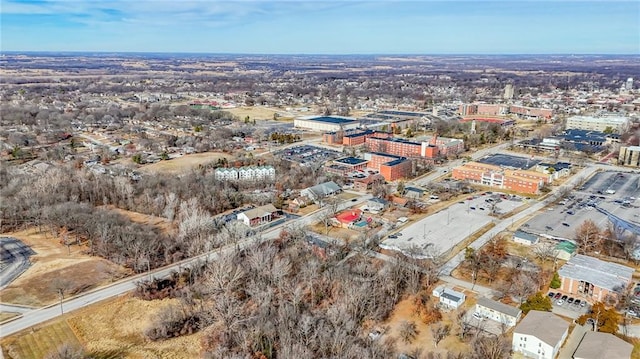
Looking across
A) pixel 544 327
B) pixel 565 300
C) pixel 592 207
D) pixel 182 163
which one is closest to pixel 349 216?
pixel 565 300

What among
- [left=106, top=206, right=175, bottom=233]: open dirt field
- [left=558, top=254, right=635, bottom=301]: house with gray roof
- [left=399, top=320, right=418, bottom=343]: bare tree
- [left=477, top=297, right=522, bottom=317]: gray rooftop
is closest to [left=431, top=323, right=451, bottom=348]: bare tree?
[left=399, top=320, right=418, bottom=343]: bare tree

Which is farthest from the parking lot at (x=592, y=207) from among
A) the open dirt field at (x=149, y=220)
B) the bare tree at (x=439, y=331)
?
the open dirt field at (x=149, y=220)

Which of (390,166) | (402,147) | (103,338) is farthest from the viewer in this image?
(402,147)

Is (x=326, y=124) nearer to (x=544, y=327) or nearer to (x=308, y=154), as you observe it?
(x=308, y=154)

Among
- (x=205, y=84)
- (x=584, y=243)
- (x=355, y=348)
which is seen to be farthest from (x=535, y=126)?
(x=205, y=84)

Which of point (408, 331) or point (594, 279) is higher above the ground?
point (594, 279)

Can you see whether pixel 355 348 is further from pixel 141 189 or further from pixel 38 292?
pixel 141 189

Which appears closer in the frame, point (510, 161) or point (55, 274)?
point (55, 274)

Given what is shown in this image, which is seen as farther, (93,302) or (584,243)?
(584,243)
